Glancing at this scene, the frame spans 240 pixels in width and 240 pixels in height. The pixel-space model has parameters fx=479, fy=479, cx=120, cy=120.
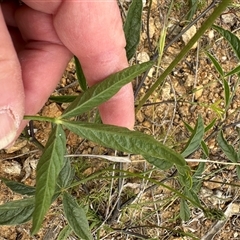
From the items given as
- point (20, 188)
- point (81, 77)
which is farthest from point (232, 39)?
point (20, 188)

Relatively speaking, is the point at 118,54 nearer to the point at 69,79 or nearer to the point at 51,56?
the point at 51,56

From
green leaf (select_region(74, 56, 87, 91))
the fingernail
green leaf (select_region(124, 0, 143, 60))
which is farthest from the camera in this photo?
green leaf (select_region(74, 56, 87, 91))

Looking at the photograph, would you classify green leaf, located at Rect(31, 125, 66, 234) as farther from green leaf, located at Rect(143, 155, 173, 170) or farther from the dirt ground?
the dirt ground

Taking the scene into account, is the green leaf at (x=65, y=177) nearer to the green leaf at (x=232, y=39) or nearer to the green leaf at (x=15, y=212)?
the green leaf at (x=15, y=212)

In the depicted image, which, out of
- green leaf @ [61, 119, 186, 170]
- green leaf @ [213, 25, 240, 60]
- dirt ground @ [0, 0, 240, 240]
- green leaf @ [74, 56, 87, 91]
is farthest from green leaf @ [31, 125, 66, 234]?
dirt ground @ [0, 0, 240, 240]

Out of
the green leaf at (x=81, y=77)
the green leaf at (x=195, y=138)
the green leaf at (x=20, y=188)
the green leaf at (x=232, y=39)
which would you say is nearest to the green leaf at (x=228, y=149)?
the green leaf at (x=195, y=138)

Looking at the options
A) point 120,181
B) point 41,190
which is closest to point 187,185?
point 120,181
